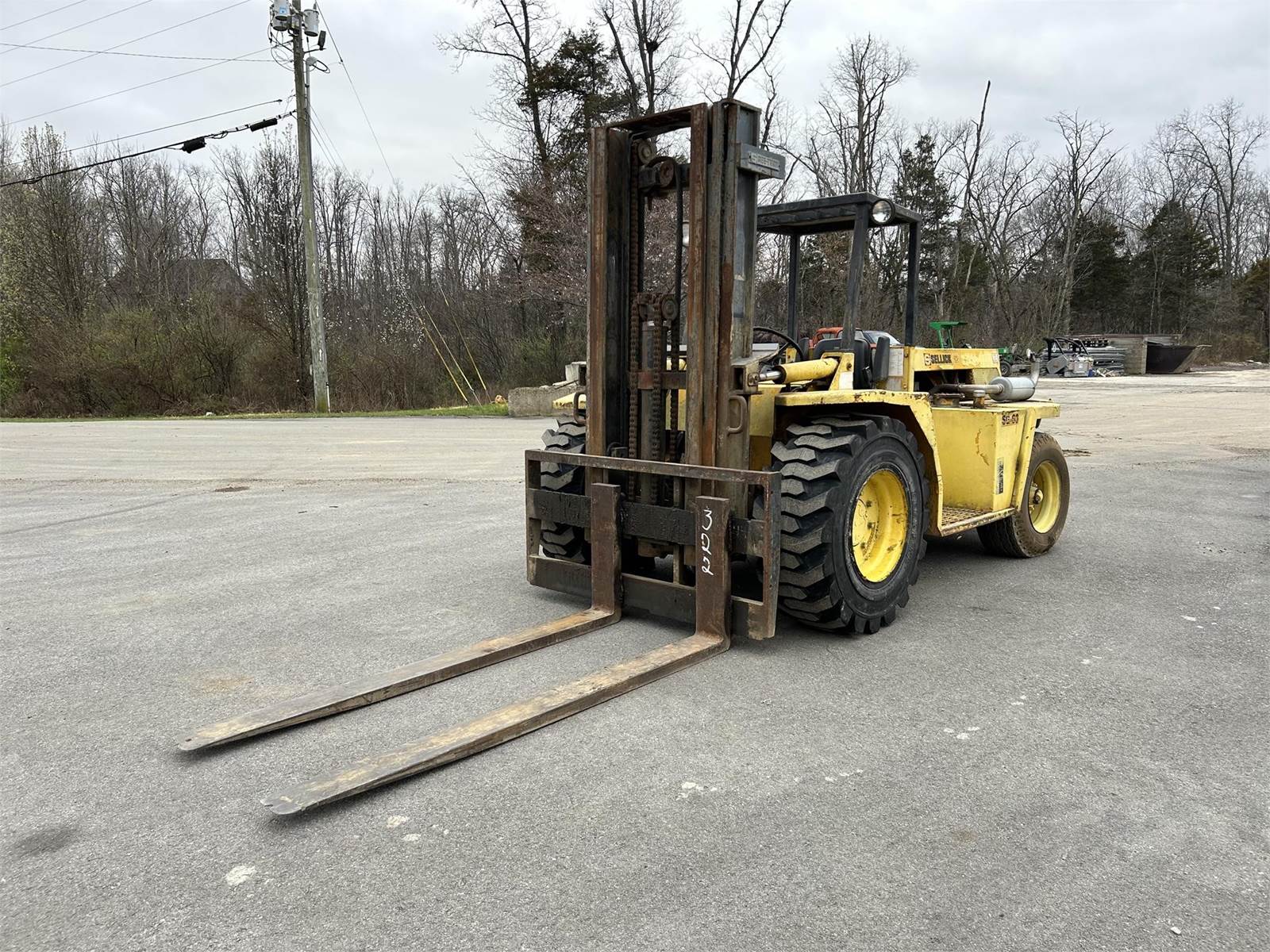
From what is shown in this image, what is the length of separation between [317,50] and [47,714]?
80.0ft

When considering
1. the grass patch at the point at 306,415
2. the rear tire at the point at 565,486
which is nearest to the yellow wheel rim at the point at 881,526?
the rear tire at the point at 565,486

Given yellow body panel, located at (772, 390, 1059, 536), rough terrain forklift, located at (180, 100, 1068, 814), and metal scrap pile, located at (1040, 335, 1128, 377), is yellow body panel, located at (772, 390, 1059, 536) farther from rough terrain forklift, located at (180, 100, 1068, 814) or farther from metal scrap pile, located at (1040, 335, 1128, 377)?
metal scrap pile, located at (1040, 335, 1128, 377)

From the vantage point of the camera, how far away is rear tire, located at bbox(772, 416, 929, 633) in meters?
4.98

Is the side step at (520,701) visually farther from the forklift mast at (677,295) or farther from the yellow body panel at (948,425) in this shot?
the yellow body panel at (948,425)

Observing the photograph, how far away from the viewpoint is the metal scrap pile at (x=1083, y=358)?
41094 mm

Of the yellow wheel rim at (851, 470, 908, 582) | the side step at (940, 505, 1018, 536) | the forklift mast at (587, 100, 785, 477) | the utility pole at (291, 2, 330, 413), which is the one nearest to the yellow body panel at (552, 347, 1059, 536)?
the side step at (940, 505, 1018, 536)

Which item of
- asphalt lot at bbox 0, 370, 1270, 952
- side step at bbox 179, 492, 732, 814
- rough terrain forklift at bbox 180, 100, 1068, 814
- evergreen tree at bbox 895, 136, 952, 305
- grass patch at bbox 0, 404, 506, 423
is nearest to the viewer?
asphalt lot at bbox 0, 370, 1270, 952

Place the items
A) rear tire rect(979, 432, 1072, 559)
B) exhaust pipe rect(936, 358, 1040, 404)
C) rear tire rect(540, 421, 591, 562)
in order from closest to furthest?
rear tire rect(540, 421, 591, 562), exhaust pipe rect(936, 358, 1040, 404), rear tire rect(979, 432, 1072, 559)

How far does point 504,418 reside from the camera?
74.8 feet

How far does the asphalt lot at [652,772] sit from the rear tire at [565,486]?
340mm

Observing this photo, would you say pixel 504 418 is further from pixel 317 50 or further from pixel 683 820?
pixel 683 820

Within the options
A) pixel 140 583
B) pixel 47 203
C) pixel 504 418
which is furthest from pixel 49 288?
pixel 140 583

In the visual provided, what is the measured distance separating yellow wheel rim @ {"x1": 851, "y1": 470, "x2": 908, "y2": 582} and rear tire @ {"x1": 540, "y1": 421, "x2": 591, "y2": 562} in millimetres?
1726

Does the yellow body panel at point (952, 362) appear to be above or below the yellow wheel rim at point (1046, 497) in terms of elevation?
above
